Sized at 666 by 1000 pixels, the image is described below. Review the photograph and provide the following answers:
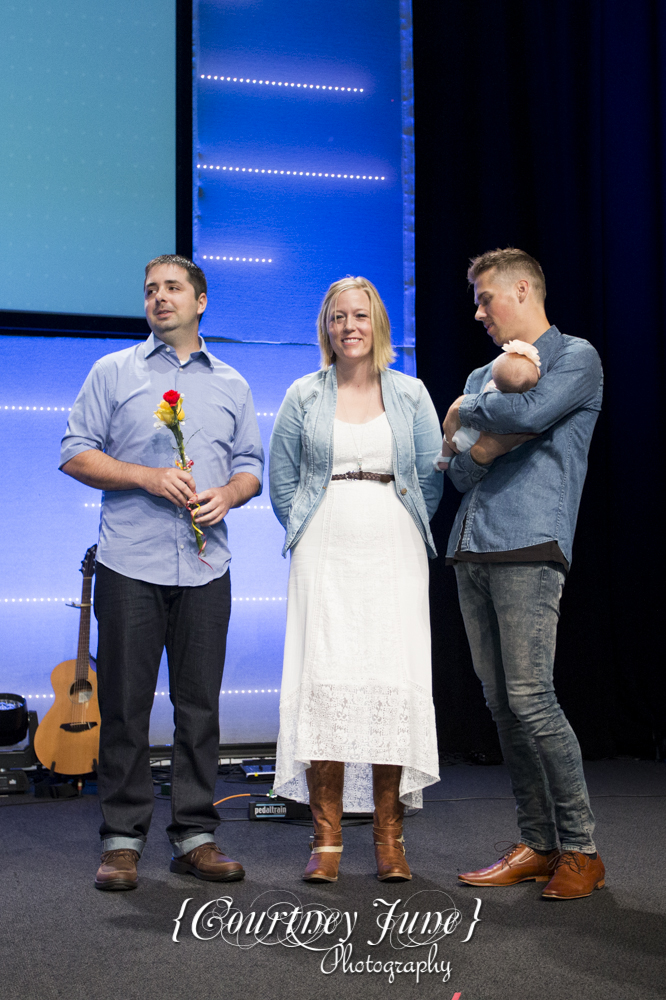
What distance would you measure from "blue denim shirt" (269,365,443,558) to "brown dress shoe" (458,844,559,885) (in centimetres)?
84

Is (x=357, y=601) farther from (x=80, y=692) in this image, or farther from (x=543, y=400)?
(x=80, y=692)

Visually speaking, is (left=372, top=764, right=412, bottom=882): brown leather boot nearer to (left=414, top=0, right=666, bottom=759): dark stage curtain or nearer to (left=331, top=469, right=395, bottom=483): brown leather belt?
(left=331, top=469, right=395, bottom=483): brown leather belt

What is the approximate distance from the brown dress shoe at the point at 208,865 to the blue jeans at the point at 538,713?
2.57ft

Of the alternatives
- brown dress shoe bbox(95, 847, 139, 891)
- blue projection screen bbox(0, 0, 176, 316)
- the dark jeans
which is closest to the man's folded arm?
the dark jeans

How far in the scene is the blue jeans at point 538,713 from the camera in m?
2.21

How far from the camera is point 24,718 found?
3627 millimetres

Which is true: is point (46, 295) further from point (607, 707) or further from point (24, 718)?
point (607, 707)

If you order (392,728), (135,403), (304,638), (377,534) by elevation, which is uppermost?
(135,403)

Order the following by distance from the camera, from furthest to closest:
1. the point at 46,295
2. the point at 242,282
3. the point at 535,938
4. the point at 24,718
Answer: the point at 242,282, the point at 46,295, the point at 24,718, the point at 535,938

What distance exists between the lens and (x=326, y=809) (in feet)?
7.91

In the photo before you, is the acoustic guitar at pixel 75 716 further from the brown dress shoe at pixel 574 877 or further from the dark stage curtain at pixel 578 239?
the brown dress shoe at pixel 574 877

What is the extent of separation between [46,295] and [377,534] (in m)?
2.32

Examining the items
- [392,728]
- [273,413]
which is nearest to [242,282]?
[273,413]

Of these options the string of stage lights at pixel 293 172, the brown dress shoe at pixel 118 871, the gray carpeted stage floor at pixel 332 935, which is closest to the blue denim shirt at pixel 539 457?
the gray carpeted stage floor at pixel 332 935
